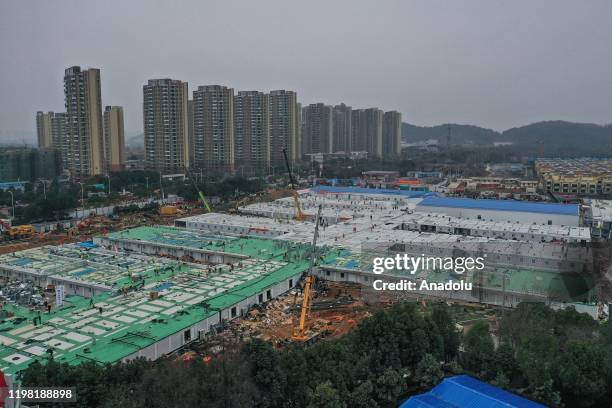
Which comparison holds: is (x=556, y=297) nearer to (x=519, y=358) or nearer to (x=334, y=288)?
(x=519, y=358)

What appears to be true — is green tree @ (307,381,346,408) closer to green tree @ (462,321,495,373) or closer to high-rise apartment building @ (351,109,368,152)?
green tree @ (462,321,495,373)

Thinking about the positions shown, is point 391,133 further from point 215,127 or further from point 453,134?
point 453,134

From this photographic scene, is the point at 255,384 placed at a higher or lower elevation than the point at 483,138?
lower

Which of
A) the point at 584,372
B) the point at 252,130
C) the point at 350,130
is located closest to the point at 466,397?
the point at 584,372

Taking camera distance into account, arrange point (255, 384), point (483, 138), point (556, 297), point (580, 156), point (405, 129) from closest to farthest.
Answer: point (255, 384), point (556, 297), point (580, 156), point (483, 138), point (405, 129)

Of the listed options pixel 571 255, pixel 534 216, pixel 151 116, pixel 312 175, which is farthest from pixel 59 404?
pixel 312 175

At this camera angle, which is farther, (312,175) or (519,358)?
(312,175)
